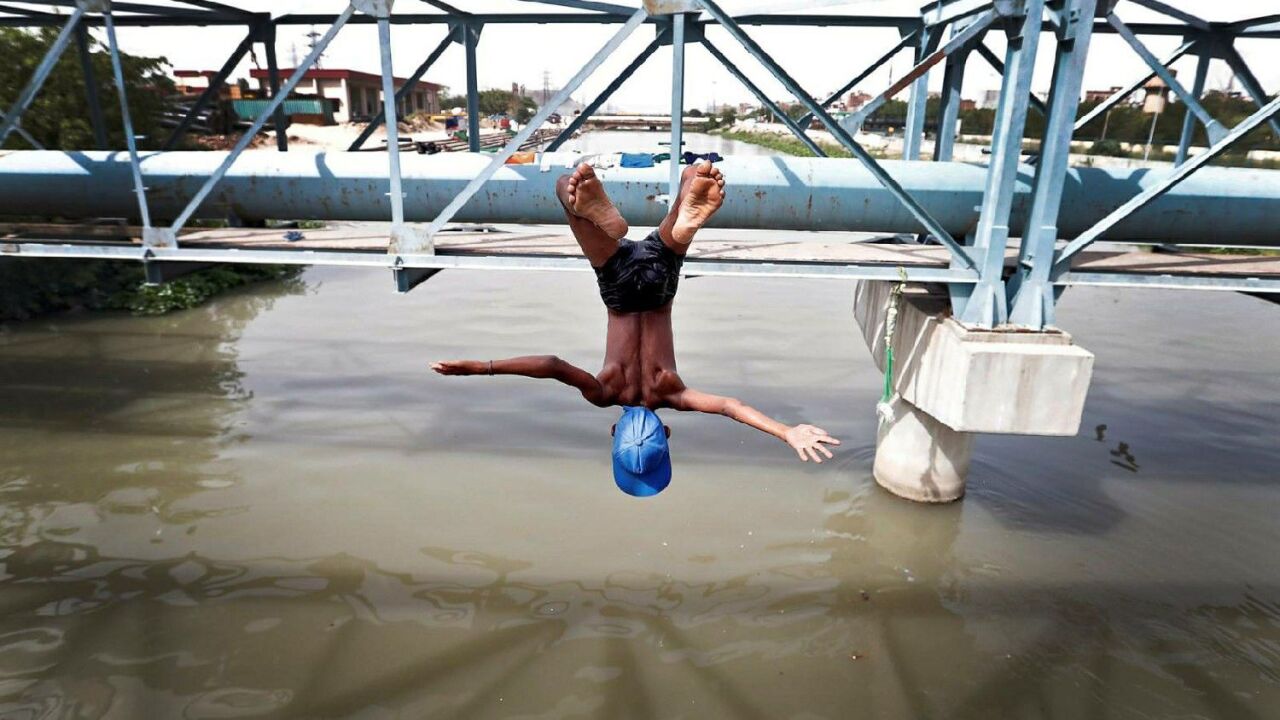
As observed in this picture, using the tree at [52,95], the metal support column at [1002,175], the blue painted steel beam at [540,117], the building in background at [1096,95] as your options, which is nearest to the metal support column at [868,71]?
the metal support column at [1002,175]

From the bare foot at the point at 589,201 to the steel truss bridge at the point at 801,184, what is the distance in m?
3.60

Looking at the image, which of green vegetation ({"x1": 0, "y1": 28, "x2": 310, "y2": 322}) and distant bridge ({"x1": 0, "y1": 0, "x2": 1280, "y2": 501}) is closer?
distant bridge ({"x1": 0, "y1": 0, "x2": 1280, "y2": 501})

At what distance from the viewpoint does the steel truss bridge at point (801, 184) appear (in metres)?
7.07

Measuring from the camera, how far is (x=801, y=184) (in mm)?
8352

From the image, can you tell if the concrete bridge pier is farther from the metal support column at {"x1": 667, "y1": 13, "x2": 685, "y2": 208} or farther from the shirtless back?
the shirtless back

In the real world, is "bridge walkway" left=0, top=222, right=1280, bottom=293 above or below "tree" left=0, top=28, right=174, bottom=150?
below

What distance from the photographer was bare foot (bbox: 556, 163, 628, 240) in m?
3.55

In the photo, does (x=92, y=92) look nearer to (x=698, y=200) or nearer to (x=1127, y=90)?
(x=698, y=200)

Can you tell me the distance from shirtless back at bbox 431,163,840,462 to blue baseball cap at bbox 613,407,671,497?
0.27m

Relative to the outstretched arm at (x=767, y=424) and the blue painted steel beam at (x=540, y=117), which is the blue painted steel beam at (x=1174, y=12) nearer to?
the blue painted steel beam at (x=540, y=117)

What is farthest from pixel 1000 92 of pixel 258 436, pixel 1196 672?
pixel 258 436

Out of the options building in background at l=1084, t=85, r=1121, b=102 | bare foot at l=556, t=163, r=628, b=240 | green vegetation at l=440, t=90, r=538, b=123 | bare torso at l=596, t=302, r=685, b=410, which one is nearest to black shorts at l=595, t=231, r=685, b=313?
bare torso at l=596, t=302, r=685, b=410

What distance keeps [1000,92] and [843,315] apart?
13.7m

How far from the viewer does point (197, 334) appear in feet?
61.5
